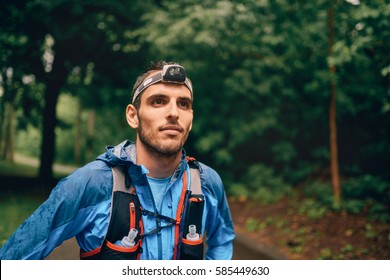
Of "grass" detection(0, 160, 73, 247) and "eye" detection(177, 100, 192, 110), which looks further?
"grass" detection(0, 160, 73, 247)

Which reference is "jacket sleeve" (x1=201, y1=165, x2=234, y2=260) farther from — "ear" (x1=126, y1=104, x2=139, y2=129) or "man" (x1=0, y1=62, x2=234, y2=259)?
"ear" (x1=126, y1=104, x2=139, y2=129)

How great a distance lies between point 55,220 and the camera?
194 centimetres

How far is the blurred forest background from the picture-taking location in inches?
322

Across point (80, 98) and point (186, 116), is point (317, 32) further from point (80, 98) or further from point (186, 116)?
point (80, 98)

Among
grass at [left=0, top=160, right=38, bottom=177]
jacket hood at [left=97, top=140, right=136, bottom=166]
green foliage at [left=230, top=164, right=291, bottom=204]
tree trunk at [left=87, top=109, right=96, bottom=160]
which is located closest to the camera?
jacket hood at [left=97, top=140, right=136, bottom=166]

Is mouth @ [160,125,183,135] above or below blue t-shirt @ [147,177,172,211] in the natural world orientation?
A: above

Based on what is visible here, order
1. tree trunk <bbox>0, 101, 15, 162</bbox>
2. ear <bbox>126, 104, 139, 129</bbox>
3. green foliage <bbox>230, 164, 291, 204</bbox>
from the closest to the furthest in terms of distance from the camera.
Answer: ear <bbox>126, 104, 139, 129</bbox> < green foliage <bbox>230, 164, 291, 204</bbox> < tree trunk <bbox>0, 101, 15, 162</bbox>

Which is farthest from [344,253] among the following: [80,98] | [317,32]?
[80,98]

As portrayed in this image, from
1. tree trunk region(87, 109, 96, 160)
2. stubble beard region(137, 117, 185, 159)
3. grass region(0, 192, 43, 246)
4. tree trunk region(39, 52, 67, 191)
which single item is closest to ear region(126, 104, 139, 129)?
stubble beard region(137, 117, 185, 159)

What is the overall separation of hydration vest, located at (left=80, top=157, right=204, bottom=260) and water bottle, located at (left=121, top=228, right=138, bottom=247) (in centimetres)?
2

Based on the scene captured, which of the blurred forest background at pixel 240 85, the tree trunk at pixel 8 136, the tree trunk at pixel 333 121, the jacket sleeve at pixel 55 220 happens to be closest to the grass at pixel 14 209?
the blurred forest background at pixel 240 85

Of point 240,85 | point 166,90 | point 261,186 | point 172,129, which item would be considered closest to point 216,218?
point 172,129

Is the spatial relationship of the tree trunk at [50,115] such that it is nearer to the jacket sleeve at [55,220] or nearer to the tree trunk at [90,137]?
the tree trunk at [90,137]

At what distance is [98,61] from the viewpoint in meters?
12.0
